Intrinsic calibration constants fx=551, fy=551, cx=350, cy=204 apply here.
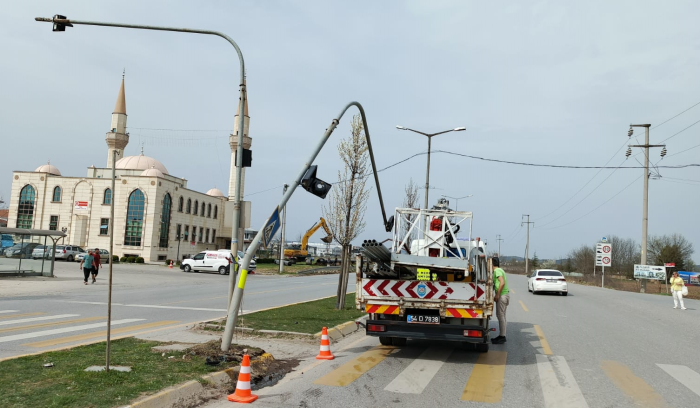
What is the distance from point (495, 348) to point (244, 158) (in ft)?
19.9

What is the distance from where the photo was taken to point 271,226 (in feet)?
30.8

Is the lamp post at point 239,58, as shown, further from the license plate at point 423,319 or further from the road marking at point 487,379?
the road marking at point 487,379

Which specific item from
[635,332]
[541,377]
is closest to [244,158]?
[541,377]

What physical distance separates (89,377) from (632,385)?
714cm

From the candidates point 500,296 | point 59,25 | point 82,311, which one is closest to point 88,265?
point 82,311

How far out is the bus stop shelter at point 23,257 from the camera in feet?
91.7

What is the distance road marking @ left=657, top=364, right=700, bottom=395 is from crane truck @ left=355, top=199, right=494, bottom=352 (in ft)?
9.33

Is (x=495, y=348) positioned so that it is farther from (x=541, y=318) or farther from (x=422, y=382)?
(x=541, y=318)

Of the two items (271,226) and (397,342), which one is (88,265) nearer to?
(271,226)

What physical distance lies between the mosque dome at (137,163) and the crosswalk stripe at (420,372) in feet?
228

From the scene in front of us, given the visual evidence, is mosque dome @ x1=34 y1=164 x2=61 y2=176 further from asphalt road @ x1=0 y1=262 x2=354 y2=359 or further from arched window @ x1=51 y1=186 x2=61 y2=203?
asphalt road @ x1=0 y1=262 x2=354 y2=359

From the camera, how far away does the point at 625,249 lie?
98.8 metres

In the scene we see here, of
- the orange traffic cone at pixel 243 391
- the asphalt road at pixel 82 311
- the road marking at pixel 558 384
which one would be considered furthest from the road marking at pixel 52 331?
the road marking at pixel 558 384

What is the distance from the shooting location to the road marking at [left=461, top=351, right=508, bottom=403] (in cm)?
685
